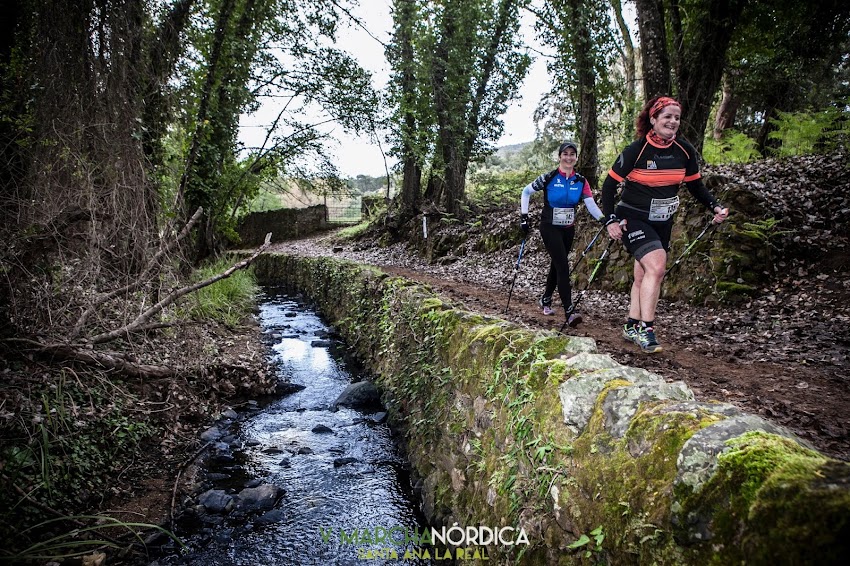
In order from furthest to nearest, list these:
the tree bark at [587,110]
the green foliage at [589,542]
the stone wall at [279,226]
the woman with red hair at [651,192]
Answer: the stone wall at [279,226] → the tree bark at [587,110] → the woman with red hair at [651,192] → the green foliage at [589,542]

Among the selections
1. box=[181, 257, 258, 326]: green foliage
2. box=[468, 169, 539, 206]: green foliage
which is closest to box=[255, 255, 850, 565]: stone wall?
→ box=[181, 257, 258, 326]: green foliage

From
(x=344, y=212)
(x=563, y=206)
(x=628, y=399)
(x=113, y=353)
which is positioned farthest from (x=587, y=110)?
(x=344, y=212)

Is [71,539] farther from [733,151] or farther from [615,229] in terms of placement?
[733,151]

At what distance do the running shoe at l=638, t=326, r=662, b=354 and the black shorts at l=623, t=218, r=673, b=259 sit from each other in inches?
31.0

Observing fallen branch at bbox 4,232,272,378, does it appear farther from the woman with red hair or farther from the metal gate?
the metal gate

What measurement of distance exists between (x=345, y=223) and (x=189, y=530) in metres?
27.5

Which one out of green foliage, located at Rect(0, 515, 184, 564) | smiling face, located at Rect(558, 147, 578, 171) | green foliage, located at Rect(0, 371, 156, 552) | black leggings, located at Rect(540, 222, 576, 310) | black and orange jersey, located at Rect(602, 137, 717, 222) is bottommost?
green foliage, located at Rect(0, 515, 184, 564)

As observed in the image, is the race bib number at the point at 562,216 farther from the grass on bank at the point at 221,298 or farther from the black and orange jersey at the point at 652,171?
the grass on bank at the point at 221,298

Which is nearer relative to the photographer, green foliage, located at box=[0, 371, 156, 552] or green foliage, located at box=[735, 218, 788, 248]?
green foliage, located at box=[0, 371, 156, 552]

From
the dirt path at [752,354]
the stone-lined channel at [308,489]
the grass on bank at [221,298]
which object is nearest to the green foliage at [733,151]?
the dirt path at [752,354]

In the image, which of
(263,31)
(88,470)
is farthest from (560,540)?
(263,31)

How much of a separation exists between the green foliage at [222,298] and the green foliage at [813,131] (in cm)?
1292

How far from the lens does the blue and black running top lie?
6.01 m

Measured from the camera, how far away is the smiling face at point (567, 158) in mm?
5898
